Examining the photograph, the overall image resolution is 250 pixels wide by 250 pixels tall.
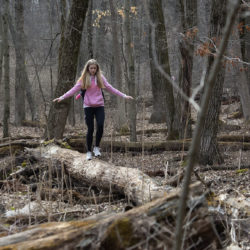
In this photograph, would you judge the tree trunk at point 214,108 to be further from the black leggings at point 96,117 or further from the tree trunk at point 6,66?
the tree trunk at point 6,66

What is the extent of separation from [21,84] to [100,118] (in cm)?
1241

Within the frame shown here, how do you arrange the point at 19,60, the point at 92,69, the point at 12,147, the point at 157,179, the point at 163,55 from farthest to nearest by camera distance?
the point at 19,60 < the point at 163,55 < the point at 12,147 < the point at 92,69 < the point at 157,179

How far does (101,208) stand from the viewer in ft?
14.9

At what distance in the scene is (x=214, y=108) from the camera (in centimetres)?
622

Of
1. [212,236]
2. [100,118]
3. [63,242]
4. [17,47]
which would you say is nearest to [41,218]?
[63,242]

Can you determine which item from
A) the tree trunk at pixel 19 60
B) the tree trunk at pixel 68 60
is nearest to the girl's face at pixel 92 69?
the tree trunk at pixel 68 60

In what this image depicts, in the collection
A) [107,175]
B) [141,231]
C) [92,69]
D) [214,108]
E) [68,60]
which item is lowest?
[107,175]

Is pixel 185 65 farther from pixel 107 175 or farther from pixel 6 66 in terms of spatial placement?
pixel 6 66

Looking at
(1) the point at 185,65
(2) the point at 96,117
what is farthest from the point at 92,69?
(1) the point at 185,65

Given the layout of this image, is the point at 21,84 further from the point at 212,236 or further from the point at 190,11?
the point at 212,236

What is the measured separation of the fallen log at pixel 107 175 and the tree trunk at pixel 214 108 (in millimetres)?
2086

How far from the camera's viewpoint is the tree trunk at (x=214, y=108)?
5.91 metres

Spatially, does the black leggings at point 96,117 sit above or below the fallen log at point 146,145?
above

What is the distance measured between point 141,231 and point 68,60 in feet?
19.5
